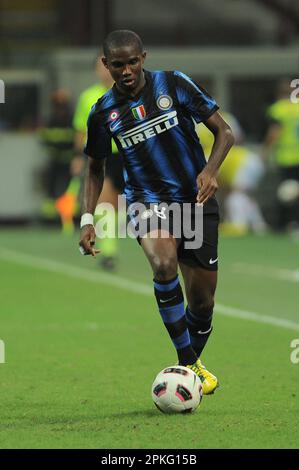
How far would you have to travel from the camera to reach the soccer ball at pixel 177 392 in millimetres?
7543

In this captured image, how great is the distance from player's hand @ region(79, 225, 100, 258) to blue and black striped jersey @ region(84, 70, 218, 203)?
0.31 metres

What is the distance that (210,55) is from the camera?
26.0 metres

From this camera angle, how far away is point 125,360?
9812 millimetres

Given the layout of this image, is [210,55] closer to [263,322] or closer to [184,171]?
[263,322]

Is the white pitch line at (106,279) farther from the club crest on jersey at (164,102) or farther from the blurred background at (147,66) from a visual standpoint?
the blurred background at (147,66)

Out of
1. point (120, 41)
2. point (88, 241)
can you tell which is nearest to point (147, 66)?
point (88, 241)

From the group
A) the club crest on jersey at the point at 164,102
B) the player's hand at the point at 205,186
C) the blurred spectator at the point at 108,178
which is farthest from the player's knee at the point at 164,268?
the blurred spectator at the point at 108,178

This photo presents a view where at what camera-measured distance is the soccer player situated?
7.69 m

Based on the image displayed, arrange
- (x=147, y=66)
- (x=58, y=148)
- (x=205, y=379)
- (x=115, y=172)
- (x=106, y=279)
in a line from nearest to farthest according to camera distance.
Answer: (x=205, y=379), (x=106, y=279), (x=115, y=172), (x=58, y=148), (x=147, y=66)

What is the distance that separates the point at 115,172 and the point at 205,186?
805cm

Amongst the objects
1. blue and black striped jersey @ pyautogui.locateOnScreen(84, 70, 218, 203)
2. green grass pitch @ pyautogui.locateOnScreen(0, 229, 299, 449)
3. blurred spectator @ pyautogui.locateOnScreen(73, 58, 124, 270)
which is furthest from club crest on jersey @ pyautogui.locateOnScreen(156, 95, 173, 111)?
blurred spectator @ pyautogui.locateOnScreen(73, 58, 124, 270)

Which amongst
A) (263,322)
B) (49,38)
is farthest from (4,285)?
(49,38)

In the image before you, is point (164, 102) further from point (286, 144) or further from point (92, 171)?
point (286, 144)

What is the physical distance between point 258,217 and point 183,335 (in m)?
15.9
